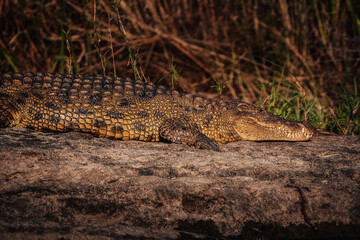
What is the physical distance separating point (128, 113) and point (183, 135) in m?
0.64

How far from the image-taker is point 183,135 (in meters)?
3.44

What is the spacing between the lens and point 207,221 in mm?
1775

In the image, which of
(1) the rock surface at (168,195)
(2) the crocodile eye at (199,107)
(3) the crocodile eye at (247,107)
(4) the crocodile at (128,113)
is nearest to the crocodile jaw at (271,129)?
(4) the crocodile at (128,113)

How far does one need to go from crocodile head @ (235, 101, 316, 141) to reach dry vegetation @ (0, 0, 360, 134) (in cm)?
242

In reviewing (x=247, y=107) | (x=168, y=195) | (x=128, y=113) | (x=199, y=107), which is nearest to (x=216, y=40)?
(x=247, y=107)

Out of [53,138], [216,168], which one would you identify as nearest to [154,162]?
[216,168]

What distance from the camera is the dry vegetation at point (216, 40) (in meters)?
6.76

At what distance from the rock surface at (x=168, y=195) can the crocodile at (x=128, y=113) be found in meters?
0.73

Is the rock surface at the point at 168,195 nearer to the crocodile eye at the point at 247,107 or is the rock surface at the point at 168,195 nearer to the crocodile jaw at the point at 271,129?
the crocodile jaw at the point at 271,129

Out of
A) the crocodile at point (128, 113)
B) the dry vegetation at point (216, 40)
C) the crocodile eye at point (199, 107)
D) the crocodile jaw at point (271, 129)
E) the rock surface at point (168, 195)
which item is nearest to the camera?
the rock surface at point (168, 195)

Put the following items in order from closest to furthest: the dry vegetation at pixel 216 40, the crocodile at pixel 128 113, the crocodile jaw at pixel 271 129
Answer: the crocodile at pixel 128 113 < the crocodile jaw at pixel 271 129 < the dry vegetation at pixel 216 40

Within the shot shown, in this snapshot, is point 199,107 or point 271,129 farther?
point 199,107

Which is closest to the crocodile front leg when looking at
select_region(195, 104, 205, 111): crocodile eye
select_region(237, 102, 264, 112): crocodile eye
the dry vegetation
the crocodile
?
the crocodile

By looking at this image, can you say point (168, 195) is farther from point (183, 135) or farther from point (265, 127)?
point (265, 127)
